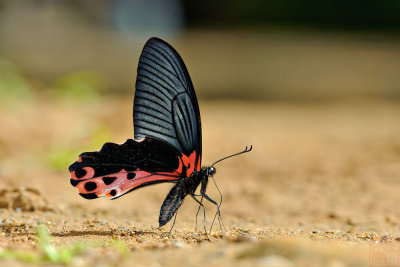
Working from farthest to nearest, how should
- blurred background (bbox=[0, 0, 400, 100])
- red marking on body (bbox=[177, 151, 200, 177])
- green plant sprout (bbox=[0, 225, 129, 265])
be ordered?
blurred background (bbox=[0, 0, 400, 100]) < red marking on body (bbox=[177, 151, 200, 177]) < green plant sprout (bbox=[0, 225, 129, 265])

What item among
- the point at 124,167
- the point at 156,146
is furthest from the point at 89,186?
the point at 156,146

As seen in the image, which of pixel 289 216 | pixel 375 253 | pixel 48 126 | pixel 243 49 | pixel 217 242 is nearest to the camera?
pixel 375 253

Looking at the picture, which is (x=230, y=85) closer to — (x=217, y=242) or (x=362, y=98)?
(x=362, y=98)

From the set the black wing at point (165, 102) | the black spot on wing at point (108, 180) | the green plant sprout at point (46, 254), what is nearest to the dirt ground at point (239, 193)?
the green plant sprout at point (46, 254)

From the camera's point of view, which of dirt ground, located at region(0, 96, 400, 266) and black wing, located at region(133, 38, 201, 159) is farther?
black wing, located at region(133, 38, 201, 159)

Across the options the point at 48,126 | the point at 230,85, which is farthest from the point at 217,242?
the point at 230,85

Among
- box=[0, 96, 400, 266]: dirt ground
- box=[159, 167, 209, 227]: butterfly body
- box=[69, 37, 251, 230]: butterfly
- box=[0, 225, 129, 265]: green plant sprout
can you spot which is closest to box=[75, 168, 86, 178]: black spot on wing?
box=[69, 37, 251, 230]: butterfly

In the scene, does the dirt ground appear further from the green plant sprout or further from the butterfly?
the butterfly

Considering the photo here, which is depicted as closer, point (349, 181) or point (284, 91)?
point (349, 181)

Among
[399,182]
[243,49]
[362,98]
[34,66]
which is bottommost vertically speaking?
[399,182]
